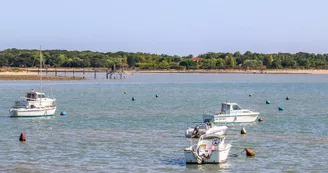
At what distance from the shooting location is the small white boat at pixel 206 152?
36125mm

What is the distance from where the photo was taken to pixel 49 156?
40.2 meters

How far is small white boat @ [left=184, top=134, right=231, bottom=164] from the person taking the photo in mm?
36125

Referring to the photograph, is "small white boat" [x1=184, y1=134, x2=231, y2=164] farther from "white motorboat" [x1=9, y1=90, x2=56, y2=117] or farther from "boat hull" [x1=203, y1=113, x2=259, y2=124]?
"white motorboat" [x1=9, y1=90, x2=56, y2=117]

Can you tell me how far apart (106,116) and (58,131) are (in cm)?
1466

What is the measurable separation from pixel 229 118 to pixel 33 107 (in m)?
19.2

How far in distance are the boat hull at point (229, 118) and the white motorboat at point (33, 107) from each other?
55.5 ft

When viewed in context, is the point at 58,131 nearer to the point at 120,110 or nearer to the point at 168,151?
the point at 168,151

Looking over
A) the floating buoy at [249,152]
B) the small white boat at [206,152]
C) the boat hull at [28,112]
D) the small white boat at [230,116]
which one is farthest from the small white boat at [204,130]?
the boat hull at [28,112]

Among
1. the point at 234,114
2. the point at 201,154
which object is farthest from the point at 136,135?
the point at 201,154

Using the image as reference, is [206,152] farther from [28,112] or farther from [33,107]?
[33,107]

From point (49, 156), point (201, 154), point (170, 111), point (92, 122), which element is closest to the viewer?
point (201, 154)

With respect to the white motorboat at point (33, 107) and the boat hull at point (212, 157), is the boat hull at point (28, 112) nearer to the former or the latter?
the white motorboat at point (33, 107)

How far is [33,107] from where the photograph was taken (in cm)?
6456

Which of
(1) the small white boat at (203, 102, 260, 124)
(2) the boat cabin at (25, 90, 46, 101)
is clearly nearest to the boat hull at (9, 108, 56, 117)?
(2) the boat cabin at (25, 90, 46, 101)
